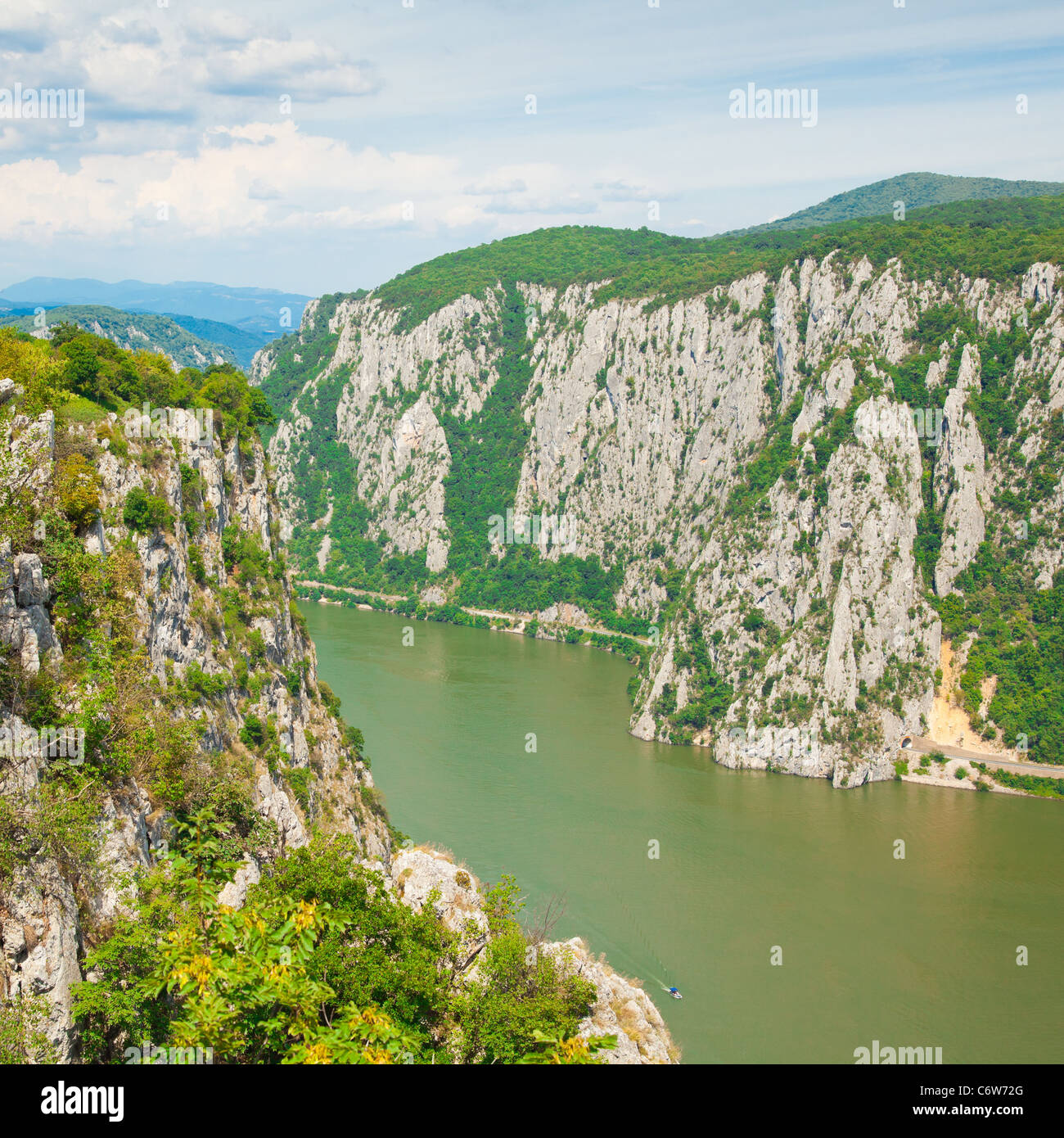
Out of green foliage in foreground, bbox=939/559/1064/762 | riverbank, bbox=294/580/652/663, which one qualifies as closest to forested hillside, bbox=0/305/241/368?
riverbank, bbox=294/580/652/663

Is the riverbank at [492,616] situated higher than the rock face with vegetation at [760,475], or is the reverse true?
the rock face with vegetation at [760,475]

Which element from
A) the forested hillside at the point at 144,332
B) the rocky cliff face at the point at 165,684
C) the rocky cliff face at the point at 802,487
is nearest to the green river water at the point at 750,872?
the rocky cliff face at the point at 802,487

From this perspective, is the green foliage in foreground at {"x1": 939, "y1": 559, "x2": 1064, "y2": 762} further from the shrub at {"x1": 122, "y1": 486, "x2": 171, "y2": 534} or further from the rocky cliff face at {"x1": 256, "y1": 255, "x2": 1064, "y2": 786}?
the shrub at {"x1": 122, "y1": 486, "x2": 171, "y2": 534}

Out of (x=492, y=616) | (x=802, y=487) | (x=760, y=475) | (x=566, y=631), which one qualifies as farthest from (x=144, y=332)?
(x=802, y=487)

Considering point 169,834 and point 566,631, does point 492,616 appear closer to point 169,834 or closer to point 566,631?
point 566,631

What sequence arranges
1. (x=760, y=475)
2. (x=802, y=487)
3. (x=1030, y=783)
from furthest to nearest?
(x=760, y=475) < (x=802, y=487) < (x=1030, y=783)

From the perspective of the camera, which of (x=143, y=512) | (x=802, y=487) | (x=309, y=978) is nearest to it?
(x=309, y=978)

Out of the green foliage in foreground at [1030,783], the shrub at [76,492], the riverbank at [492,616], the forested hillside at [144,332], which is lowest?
the green foliage in foreground at [1030,783]

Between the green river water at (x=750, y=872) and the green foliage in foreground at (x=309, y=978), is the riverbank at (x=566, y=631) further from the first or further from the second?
the green foliage in foreground at (x=309, y=978)
